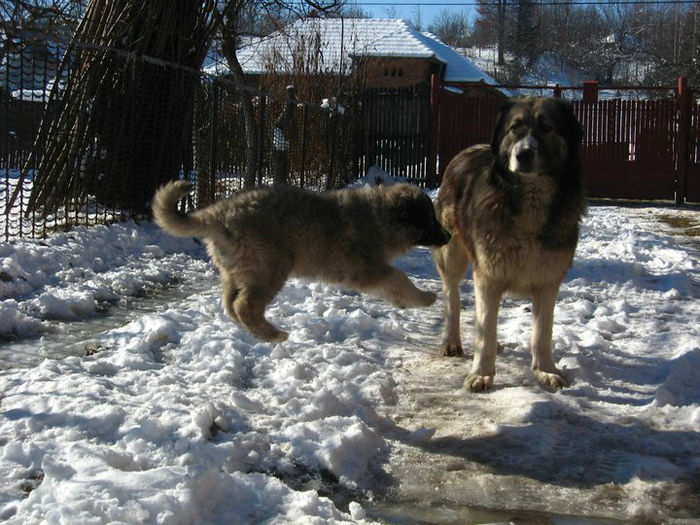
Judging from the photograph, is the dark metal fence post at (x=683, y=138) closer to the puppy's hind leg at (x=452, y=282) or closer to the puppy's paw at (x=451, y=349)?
the puppy's hind leg at (x=452, y=282)

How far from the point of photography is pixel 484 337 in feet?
15.3

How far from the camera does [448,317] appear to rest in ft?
18.2

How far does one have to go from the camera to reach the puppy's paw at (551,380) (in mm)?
4562

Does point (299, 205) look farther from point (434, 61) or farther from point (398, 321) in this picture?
point (434, 61)

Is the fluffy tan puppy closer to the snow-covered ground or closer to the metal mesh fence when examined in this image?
the snow-covered ground

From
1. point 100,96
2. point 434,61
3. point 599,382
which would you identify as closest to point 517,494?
point 599,382

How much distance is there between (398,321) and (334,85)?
13086mm

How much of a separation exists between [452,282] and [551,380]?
1.25 m

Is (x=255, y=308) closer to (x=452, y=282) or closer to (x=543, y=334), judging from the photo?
(x=452, y=282)

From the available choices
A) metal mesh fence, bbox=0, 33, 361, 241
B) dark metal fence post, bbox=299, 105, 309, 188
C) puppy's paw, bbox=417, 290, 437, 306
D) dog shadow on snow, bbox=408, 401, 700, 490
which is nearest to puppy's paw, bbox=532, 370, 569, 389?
dog shadow on snow, bbox=408, 401, 700, 490

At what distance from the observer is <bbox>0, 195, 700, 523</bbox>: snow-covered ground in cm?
294

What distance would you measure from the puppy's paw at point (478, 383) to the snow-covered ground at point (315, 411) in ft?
0.22

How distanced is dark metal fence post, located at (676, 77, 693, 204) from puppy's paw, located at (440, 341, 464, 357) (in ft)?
46.0

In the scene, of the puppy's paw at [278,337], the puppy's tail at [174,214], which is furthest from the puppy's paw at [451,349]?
the puppy's tail at [174,214]
